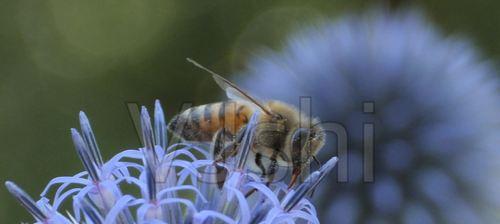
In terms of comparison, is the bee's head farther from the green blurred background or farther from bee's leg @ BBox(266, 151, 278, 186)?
the green blurred background

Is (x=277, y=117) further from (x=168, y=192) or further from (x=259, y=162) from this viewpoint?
(x=168, y=192)

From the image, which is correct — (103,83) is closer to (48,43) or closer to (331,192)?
(48,43)

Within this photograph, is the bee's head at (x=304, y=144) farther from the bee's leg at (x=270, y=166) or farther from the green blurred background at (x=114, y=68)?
the green blurred background at (x=114, y=68)

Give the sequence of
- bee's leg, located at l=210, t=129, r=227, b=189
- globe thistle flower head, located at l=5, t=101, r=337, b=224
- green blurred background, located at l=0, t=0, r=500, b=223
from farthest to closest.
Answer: green blurred background, located at l=0, t=0, r=500, b=223 → bee's leg, located at l=210, t=129, r=227, b=189 → globe thistle flower head, located at l=5, t=101, r=337, b=224

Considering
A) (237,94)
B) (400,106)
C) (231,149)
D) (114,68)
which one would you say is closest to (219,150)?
(231,149)

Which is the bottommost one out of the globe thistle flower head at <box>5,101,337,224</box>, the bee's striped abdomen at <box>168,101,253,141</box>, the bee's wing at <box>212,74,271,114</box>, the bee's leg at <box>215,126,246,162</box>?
the globe thistle flower head at <box>5,101,337,224</box>

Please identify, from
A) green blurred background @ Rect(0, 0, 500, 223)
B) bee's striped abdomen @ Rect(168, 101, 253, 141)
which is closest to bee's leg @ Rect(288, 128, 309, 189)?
bee's striped abdomen @ Rect(168, 101, 253, 141)
